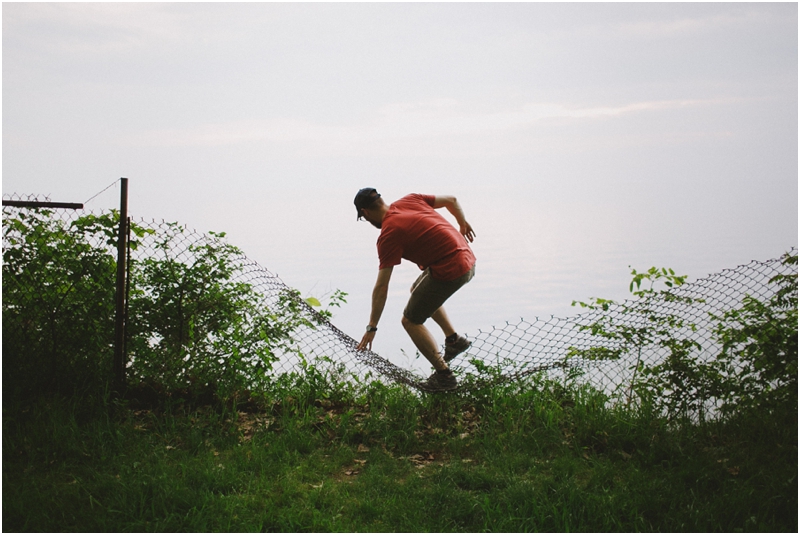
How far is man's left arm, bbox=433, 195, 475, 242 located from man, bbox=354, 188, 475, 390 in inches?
10.3

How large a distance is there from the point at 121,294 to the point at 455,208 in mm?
2793

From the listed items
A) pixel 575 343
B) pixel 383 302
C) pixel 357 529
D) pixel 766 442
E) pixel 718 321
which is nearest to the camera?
pixel 357 529

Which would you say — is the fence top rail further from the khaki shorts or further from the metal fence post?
the khaki shorts

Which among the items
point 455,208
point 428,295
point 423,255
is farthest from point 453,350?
point 455,208

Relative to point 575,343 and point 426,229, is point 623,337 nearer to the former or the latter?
point 575,343

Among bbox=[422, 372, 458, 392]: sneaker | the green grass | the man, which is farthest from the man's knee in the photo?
the green grass

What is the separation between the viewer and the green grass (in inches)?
138

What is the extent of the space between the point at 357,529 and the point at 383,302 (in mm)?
1727

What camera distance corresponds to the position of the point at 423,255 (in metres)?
5.06

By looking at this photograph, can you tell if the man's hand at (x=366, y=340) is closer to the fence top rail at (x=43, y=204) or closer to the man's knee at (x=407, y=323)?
the man's knee at (x=407, y=323)

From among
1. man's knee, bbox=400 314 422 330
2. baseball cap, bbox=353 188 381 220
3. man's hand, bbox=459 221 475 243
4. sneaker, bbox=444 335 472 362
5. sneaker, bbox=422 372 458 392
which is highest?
baseball cap, bbox=353 188 381 220

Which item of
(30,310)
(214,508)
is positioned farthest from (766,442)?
(30,310)

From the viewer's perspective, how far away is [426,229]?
502 cm

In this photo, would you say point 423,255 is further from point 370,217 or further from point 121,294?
point 121,294
